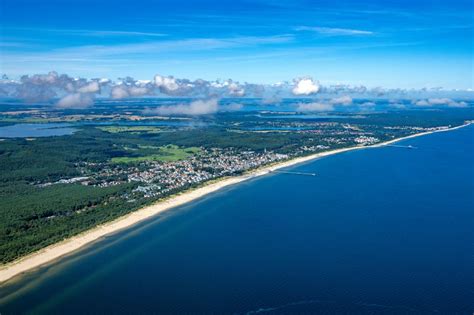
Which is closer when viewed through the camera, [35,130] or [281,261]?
[281,261]

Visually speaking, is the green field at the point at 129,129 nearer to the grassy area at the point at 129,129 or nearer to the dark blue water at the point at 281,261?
the grassy area at the point at 129,129

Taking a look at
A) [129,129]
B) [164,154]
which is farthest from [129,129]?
[164,154]

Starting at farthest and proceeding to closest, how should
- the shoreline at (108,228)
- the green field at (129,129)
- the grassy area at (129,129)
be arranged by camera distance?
the grassy area at (129,129), the green field at (129,129), the shoreline at (108,228)

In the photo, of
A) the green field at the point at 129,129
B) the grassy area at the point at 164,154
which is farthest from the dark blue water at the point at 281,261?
the green field at the point at 129,129

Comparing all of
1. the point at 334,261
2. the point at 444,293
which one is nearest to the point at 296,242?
the point at 334,261

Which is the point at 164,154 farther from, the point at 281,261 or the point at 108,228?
the point at 281,261

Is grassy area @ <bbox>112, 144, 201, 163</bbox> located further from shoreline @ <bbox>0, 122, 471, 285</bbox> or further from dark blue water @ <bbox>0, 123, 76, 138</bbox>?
dark blue water @ <bbox>0, 123, 76, 138</bbox>
